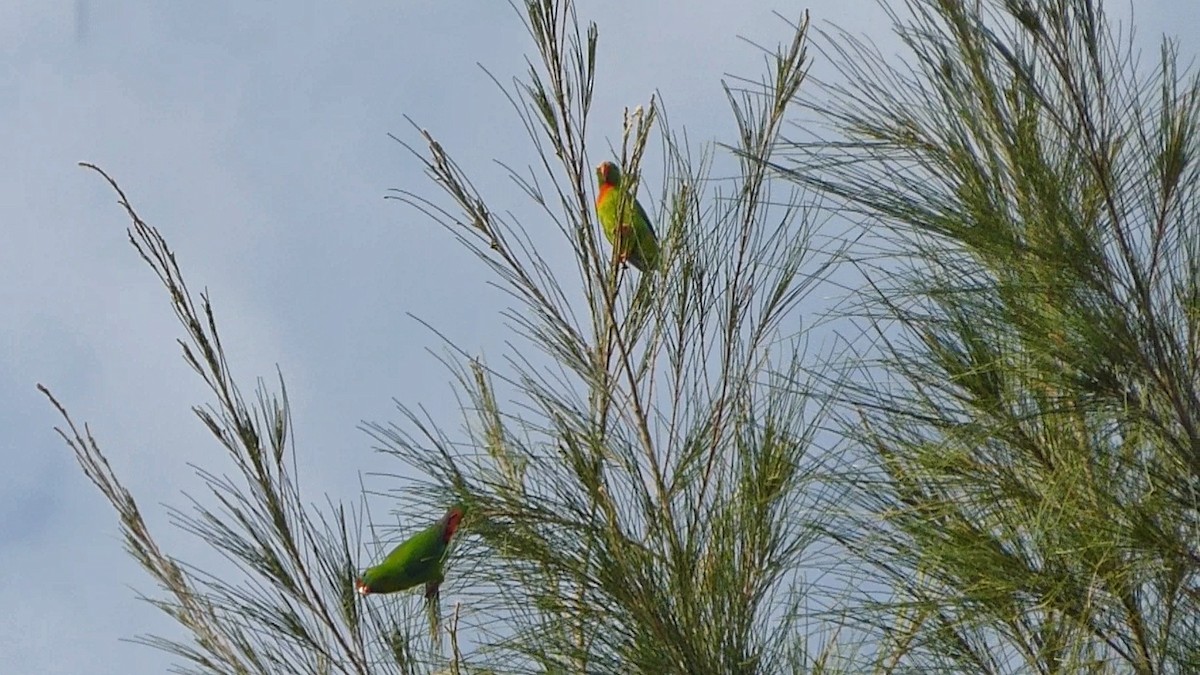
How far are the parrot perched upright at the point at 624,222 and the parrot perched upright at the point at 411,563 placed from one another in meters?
0.41

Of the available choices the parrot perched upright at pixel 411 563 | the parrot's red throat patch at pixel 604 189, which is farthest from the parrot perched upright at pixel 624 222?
the parrot perched upright at pixel 411 563

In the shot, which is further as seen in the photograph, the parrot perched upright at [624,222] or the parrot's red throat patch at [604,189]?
the parrot's red throat patch at [604,189]

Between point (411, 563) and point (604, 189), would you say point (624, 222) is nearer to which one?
point (604, 189)

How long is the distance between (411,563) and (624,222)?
49 centimetres

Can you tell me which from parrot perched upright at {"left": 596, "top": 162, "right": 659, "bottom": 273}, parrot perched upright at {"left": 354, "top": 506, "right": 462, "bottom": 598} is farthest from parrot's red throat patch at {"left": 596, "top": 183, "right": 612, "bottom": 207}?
parrot perched upright at {"left": 354, "top": 506, "right": 462, "bottom": 598}

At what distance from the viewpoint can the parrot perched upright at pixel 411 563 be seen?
188 centimetres

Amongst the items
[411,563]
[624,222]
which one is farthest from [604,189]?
[411,563]

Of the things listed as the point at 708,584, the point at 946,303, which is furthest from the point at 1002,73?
the point at 708,584

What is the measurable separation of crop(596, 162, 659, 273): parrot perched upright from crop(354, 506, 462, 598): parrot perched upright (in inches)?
16.1

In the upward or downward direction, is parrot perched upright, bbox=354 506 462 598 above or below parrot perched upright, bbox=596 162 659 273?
below

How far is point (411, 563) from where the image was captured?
1.89 meters

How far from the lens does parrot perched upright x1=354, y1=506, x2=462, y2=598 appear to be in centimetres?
188

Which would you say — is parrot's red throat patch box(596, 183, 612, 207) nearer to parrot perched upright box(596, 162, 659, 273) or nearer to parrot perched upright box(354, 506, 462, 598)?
parrot perched upright box(596, 162, 659, 273)

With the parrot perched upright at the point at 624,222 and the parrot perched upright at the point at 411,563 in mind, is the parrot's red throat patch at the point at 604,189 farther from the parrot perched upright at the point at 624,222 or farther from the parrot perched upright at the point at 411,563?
the parrot perched upright at the point at 411,563
